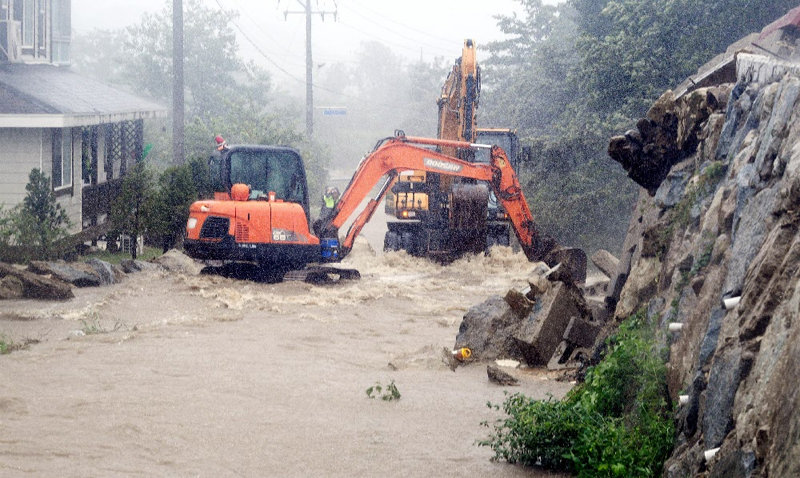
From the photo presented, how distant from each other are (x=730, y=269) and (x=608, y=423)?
1643 millimetres

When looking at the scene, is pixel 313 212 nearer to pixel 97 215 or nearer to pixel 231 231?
pixel 97 215

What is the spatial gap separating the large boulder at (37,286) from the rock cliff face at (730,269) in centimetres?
990

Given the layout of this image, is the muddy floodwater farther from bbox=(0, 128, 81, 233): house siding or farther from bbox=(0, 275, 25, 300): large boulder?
bbox=(0, 128, 81, 233): house siding

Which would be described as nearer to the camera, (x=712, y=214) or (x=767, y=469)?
(x=767, y=469)

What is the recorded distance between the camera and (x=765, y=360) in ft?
19.1

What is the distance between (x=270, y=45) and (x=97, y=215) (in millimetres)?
154142

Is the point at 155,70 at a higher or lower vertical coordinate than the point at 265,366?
higher

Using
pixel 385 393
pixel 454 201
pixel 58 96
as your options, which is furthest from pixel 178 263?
pixel 385 393

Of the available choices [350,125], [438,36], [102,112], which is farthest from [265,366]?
[438,36]

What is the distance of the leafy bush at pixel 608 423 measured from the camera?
7.36 metres

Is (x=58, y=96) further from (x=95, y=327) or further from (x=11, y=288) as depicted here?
(x=95, y=327)

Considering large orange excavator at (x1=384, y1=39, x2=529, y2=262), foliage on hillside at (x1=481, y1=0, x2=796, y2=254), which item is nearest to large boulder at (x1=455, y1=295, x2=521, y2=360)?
large orange excavator at (x1=384, y1=39, x2=529, y2=262)

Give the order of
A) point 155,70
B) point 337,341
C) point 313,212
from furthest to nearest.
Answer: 1. point 155,70
2. point 313,212
3. point 337,341

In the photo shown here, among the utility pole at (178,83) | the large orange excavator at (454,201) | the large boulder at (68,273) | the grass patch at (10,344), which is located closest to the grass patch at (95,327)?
the grass patch at (10,344)
